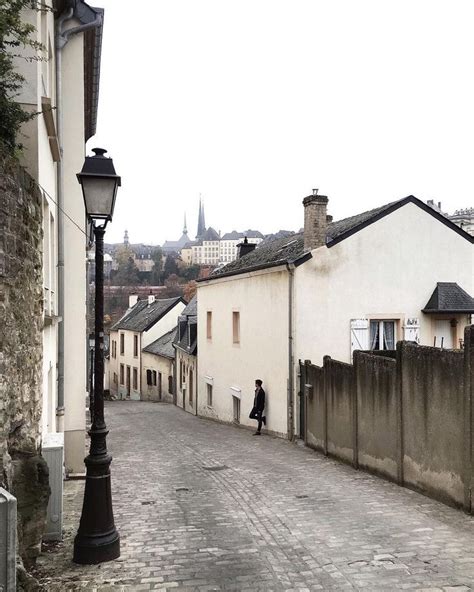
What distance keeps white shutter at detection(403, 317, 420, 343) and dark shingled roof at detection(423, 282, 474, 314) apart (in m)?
0.51

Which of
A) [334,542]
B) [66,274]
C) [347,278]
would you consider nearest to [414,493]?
[334,542]

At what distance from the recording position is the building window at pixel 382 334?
16406 mm

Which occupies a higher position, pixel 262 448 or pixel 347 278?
pixel 347 278

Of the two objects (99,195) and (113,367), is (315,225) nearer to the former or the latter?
(99,195)

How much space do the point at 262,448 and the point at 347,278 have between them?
224 inches

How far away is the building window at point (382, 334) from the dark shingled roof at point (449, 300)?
126 centimetres

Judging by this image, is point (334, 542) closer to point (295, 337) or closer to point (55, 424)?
point (55, 424)

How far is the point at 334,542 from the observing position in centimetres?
604

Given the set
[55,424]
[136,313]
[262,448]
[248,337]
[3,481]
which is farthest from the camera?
[136,313]

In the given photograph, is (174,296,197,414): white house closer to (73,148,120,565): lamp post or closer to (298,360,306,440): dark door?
(298,360,306,440): dark door

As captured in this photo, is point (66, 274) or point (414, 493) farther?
point (66, 274)

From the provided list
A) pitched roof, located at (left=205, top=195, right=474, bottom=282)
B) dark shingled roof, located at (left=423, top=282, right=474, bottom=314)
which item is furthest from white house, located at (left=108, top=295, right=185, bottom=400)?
dark shingled roof, located at (left=423, top=282, right=474, bottom=314)

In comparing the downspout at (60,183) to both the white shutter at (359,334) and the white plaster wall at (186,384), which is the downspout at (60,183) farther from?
the white plaster wall at (186,384)

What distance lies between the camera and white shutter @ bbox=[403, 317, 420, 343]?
1658 centimetres
